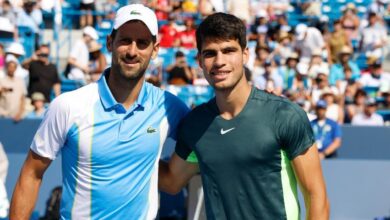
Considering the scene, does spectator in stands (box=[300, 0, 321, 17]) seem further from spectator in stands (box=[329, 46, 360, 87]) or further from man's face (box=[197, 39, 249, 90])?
man's face (box=[197, 39, 249, 90])

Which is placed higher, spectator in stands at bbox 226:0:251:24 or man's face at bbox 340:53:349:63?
spectator in stands at bbox 226:0:251:24

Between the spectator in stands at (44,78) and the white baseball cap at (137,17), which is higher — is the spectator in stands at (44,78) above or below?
below

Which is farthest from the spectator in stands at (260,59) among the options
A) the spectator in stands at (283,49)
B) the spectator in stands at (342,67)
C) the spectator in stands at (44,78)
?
the spectator in stands at (44,78)

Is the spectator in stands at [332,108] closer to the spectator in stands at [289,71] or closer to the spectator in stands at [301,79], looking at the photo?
the spectator in stands at [301,79]

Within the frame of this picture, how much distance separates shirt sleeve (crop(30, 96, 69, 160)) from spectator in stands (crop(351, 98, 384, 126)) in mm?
8936

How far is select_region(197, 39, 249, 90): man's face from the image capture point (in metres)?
4.59

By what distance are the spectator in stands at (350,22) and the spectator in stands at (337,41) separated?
0.22 m

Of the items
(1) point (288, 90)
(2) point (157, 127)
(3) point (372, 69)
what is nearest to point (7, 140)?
(1) point (288, 90)

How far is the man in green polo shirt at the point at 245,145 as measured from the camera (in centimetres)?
460

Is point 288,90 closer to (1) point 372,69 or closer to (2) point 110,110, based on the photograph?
(1) point 372,69

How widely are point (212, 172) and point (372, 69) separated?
36.3 feet

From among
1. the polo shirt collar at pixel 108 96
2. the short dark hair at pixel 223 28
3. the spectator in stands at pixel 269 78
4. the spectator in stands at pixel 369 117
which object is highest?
the short dark hair at pixel 223 28

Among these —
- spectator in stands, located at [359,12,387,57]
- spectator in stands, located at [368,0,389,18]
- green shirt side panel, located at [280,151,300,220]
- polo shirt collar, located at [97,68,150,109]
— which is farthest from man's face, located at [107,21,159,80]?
spectator in stands, located at [368,0,389,18]

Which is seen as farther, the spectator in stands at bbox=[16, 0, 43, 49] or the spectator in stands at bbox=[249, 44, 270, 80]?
the spectator in stands at bbox=[16, 0, 43, 49]
